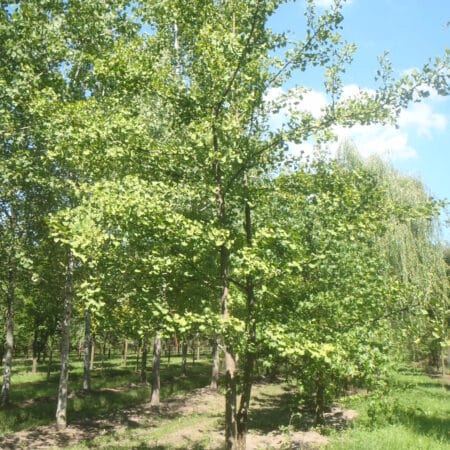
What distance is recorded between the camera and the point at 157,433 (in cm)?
1560

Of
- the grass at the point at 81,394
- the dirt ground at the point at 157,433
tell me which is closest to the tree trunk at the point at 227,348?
the dirt ground at the point at 157,433

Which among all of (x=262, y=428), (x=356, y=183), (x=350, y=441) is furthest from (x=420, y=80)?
(x=262, y=428)

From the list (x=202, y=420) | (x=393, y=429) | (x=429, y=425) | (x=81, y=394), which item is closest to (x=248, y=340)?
(x=393, y=429)

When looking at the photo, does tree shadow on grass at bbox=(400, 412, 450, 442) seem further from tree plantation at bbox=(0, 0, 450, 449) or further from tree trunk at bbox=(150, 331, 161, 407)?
tree trunk at bbox=(150, 331, 161, 407)

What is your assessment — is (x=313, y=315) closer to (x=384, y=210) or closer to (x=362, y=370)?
(x=362, y=370)

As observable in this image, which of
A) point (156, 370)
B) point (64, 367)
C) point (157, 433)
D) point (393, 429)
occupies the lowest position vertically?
point (157, 433)

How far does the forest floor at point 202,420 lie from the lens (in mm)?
9945

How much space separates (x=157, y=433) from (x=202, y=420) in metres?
2.59

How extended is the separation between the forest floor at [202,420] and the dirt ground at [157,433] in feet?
0.10

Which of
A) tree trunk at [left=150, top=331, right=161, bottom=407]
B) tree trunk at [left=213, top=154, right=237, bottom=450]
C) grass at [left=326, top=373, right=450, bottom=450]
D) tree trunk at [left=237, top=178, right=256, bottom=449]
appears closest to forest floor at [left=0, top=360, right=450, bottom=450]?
grass at [left=326, top=373, right=450, bottom=450]

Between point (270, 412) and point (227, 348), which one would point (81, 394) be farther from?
point (227, 348)

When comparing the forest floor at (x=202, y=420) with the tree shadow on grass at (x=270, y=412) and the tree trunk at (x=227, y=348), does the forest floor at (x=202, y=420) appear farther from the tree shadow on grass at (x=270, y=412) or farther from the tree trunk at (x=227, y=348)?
the tree trunk at (x=227, y=348)

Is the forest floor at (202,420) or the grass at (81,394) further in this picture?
the grass at (81,394)

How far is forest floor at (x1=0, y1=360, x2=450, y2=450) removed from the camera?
32.6ft
